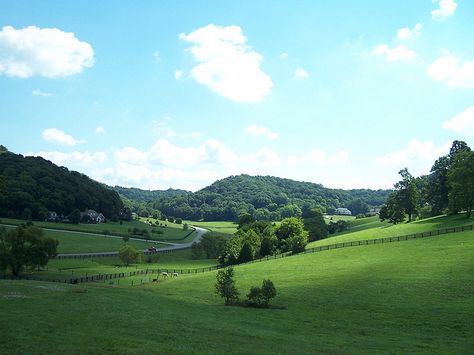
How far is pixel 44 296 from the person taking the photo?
3547cm

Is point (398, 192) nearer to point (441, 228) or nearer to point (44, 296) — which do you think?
point (441, 228)

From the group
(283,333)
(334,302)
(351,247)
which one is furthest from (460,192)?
(283,333)

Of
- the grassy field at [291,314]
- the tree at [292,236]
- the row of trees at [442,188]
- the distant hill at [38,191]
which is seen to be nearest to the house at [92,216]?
the distant hill at [38,191]

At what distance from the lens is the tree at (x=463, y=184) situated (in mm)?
77812

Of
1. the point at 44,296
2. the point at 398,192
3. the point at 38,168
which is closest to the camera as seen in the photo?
the point at 44,296

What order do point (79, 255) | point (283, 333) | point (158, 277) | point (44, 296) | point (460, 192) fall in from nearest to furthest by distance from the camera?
point (283, 333), point (44, 296), point (158, 277), point (460, 192), point (79, 255)

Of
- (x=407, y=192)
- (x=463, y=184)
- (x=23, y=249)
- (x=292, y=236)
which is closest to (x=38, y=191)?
(x=23, y=249)

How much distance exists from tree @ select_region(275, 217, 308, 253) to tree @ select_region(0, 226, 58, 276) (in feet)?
146

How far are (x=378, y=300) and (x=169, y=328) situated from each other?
76.6ft

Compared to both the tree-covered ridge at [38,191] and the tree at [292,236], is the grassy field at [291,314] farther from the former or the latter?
the tree-covered ridge at [38,191]

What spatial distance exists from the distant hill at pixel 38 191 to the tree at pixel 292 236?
101 m

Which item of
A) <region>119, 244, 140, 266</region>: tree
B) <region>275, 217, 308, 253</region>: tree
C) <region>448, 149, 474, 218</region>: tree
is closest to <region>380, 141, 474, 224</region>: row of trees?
<region>448, 149, 474, 218</region>: tree

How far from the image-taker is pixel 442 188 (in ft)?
326

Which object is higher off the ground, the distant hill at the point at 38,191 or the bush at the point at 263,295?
the distant hill at the point at 38,191
